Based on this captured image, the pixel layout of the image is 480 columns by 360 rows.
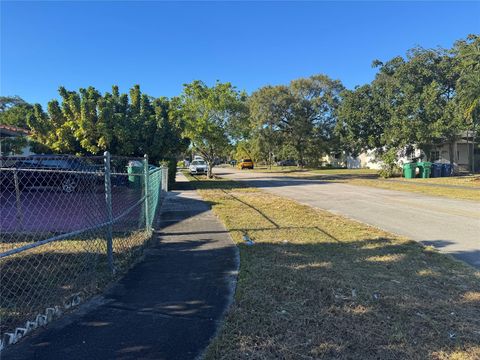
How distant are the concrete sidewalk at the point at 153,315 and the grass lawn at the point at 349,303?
10.3 inches

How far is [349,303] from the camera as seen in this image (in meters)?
4.36

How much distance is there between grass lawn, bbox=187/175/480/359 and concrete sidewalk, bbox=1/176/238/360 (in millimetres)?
261

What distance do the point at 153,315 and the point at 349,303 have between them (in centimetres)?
223

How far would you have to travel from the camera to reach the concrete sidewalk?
10.9 ft

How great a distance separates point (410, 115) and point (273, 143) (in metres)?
22.0

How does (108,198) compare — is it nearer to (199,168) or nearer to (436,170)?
(436,170)

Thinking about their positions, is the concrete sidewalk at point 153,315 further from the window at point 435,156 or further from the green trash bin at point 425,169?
the window at point 435,156

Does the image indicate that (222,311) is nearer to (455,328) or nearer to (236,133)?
(455,328)

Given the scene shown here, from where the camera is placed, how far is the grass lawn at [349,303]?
11.1 feet

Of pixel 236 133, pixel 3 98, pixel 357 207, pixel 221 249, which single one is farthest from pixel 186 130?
pixel 3 98

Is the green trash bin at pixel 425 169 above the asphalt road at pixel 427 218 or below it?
above

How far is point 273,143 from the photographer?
48.7m

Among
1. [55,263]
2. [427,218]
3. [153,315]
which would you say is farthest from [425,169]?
[153,315]

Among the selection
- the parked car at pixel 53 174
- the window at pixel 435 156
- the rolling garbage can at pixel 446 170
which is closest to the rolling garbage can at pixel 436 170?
the rolling garbage can at pixel 446 170
